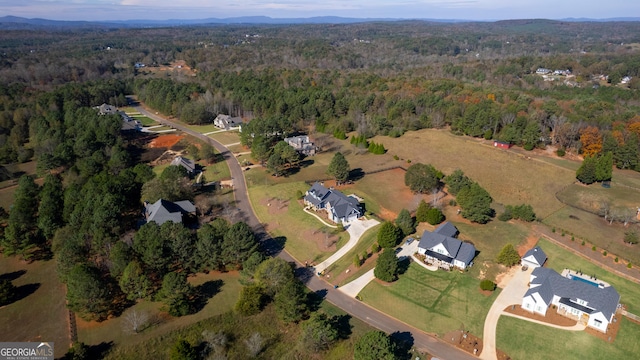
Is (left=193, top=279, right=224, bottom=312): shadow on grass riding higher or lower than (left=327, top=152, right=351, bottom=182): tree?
lower

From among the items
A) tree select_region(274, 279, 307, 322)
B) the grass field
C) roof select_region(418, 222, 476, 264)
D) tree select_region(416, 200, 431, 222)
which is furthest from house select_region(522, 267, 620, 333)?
tree select_region(274, 279, 307, 322)

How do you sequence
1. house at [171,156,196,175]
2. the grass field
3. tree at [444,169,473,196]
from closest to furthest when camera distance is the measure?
the grass field → tree at [444,169,473,196] → house at [171,156,196,175]

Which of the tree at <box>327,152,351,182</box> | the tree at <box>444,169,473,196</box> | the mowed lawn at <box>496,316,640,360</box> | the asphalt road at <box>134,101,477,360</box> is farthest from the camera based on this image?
the tree at <box>327,152,351,182</box>

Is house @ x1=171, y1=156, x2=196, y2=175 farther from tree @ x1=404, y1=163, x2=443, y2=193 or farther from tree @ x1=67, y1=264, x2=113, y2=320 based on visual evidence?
tree @ x1=404, y1=163, x2=443, y2=193

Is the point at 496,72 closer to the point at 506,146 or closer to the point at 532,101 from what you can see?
the point at 532,101

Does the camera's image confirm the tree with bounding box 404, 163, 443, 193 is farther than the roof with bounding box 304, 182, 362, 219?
Yes
